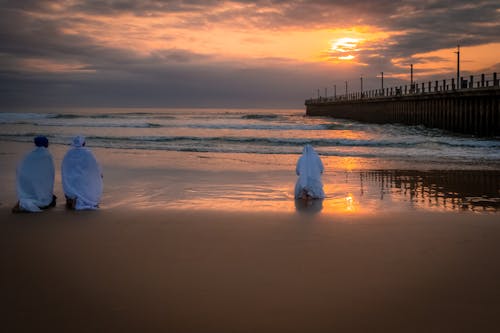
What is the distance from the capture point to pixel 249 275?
4707 mm

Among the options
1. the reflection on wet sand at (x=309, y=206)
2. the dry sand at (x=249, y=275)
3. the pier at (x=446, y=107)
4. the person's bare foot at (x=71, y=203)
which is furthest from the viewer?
the pier at (x=446, y=107)

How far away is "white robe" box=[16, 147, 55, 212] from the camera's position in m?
7.86

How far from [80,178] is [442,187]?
23.2 feet

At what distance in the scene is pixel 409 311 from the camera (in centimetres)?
392

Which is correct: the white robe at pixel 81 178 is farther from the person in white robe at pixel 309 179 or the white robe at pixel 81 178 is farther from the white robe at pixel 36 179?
the person in white robe at pixel 309 179

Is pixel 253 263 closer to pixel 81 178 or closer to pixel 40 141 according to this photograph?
pixel 81 178

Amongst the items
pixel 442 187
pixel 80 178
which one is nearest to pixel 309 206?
pixel 80 178

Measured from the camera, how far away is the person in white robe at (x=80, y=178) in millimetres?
8000

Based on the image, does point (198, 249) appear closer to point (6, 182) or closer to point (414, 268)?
point (414, 268)

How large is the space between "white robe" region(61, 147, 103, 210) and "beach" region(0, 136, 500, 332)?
1.13 feet

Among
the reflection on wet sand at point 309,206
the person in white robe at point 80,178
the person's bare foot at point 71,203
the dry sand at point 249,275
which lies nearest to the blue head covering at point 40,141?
the person in white robe at point 80,178

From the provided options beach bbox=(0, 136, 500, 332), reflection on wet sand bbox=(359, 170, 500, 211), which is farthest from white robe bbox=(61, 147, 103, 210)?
reflection on wet sand bbox=(359, 170, 500, 211)

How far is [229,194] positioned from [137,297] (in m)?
5.38

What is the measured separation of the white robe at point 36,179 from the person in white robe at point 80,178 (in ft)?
0.80
